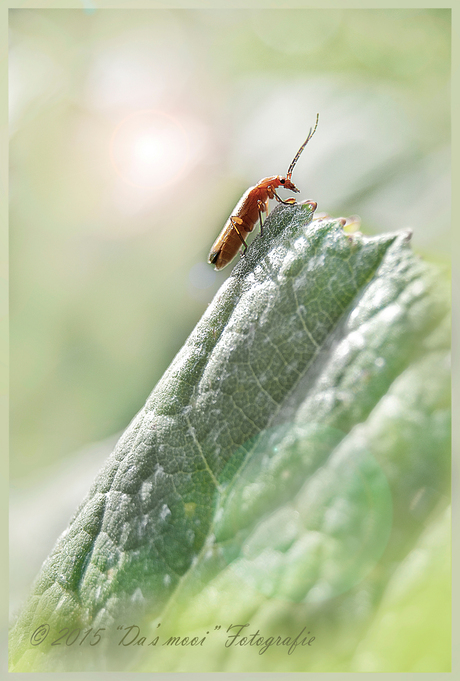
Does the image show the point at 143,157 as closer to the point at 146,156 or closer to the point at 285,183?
the point at 146,156

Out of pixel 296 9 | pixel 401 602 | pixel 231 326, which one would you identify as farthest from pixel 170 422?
pixel 296 9

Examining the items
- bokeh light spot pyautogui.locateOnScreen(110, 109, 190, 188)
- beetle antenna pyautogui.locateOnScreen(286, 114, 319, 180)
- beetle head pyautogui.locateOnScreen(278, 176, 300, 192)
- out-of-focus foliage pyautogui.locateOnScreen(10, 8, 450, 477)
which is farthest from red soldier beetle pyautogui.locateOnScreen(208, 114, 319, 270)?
bokeh light spot pyautogui.locateOnScreen(110, 109, 190, 188)

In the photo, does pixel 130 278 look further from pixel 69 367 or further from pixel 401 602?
pixel 401 602

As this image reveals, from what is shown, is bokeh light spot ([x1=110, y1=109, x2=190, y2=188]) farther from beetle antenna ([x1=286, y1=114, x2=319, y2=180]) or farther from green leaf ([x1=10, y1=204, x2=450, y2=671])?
green leaf ([x1=10, y1=204, x2=450, y2=671])

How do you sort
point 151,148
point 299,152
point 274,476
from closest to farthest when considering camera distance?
point 274,476, point 299,152, point 151,148

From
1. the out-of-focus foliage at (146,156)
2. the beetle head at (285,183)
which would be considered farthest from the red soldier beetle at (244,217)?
the out-of-focus foliage at (146,156)

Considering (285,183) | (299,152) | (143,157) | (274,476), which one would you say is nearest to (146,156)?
(143,157)
